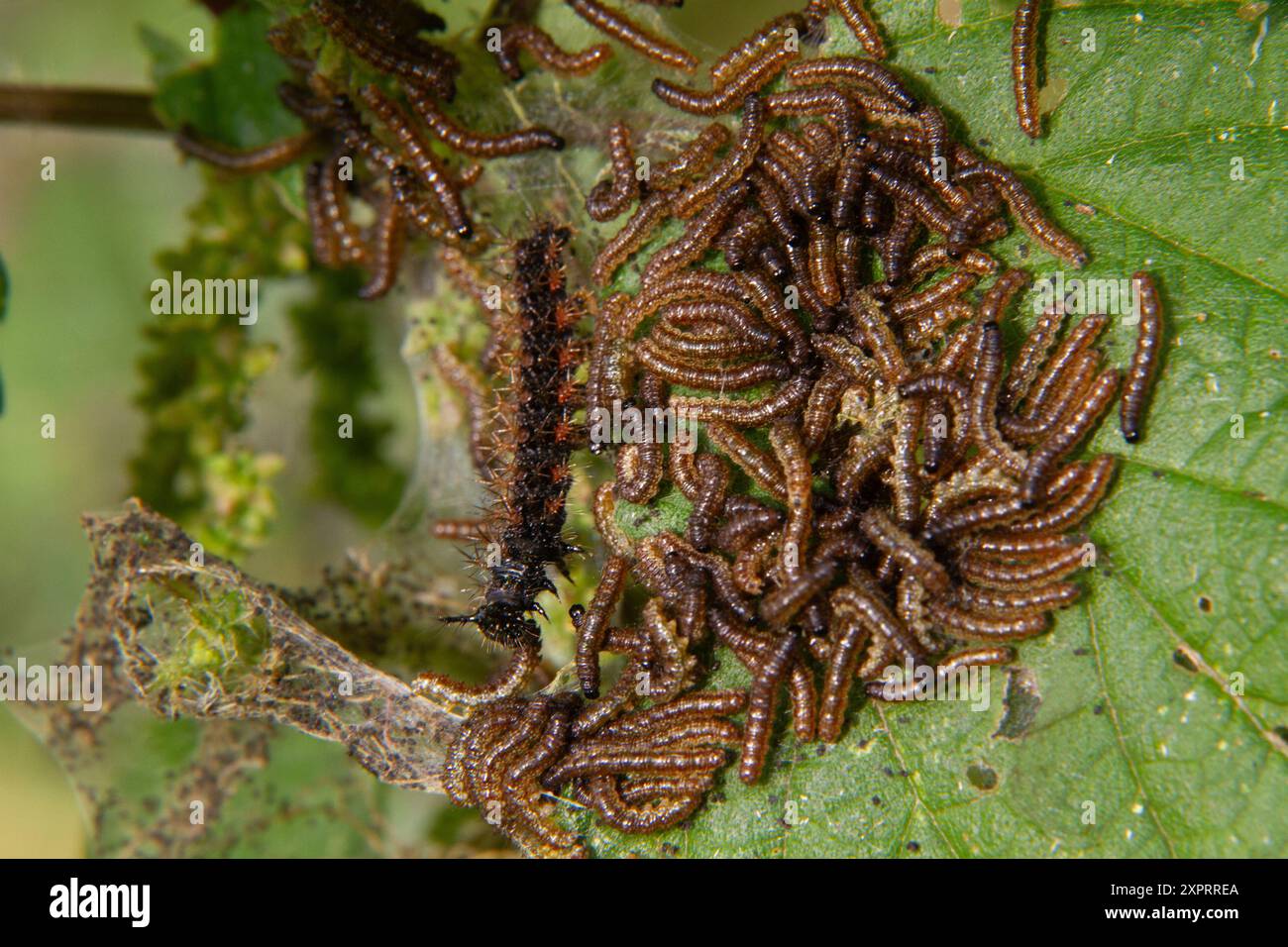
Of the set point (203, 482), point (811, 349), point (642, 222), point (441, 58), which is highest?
point (441, 58)

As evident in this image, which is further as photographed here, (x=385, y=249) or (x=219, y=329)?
(x=219, y=329)

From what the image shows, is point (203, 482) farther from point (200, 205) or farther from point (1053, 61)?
point (1053, 61)

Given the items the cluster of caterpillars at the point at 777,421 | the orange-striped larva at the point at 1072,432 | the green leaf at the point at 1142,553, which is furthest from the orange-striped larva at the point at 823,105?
the orange-striped larva at the point at 1072,432

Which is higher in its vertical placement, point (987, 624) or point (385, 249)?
point (385, 249)

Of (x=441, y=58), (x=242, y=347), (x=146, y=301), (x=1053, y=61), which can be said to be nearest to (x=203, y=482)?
(x=242, y=347)

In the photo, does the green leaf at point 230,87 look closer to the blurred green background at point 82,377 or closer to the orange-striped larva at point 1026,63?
the blurred green background at point 82,377

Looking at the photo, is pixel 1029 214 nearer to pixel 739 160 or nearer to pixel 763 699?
pixel 739 160

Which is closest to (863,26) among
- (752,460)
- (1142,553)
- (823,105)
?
(823,105)

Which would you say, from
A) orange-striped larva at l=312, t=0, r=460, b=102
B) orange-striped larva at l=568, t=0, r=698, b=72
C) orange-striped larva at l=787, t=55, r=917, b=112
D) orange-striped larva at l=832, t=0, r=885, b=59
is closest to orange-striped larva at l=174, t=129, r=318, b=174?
orange-striped larva at l=312, t=0, r=460, b=102
